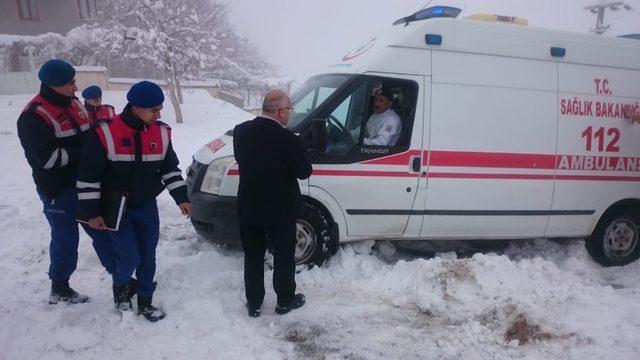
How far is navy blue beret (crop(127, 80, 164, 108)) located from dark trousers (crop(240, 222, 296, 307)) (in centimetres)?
121

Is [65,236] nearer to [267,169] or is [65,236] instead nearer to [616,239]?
[267,169]

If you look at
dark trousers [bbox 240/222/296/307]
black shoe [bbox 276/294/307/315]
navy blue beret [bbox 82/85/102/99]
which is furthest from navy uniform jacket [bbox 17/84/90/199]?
navy blue beret [bbox 82/85/102/99]

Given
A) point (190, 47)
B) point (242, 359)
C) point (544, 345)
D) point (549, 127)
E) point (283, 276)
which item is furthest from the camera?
point (190, 47)

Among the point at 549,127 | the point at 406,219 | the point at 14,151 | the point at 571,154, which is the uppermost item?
the point at 549,127

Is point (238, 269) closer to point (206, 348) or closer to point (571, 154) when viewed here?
point (206, 348)

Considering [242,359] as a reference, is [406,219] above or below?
above

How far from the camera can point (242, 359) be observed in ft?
10.1

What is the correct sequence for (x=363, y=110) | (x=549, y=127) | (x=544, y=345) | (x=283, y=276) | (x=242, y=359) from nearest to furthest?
(x=242, y=359)
(x=544, y=345)
(x=283, y=276)
(x=363, y=110)
(x=549, y=127)

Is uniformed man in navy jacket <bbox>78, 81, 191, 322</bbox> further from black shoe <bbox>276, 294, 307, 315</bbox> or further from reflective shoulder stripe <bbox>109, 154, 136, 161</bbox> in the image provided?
black shoe <bbox>276, 294, 307, 315</bbox>

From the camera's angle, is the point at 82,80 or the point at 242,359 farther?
the point at 82,80

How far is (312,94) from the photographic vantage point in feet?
15.6

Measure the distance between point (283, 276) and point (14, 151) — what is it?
1123 cm

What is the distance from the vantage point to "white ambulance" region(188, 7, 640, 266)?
14.1ft

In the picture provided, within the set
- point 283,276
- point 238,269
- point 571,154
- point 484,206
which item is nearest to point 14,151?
point 238,269
